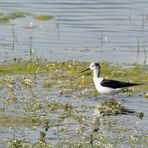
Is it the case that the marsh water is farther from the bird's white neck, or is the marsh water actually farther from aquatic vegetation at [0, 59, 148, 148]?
the bird's white neck

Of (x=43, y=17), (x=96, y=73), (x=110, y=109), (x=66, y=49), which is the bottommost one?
(x=110, y=109)

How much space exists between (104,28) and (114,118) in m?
9.25

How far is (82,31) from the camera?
72.7 ft

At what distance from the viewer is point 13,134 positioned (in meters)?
12.0

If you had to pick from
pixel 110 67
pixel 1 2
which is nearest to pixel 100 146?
pixel 110 67

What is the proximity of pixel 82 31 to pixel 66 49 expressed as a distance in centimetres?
254

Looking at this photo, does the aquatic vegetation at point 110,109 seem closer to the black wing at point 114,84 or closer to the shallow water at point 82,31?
the black wing at point 114,84

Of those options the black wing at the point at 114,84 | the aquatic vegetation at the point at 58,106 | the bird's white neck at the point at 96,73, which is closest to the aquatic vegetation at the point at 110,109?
the aquatic vegetation at the point at 58,106

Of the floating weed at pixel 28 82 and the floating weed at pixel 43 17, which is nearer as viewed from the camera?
the floating weed at pixel 28 82

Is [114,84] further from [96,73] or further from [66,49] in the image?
[66,49]

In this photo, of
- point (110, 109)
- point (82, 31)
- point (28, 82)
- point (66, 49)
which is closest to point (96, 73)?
point (28, 82)

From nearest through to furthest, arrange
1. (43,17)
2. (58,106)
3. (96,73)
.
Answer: (58,106) → (96,73) → (43,17)

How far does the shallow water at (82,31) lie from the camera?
63.1 feet

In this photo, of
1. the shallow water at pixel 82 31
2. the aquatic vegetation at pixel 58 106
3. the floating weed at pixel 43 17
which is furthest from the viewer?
the floating weed at pixel 43 17
